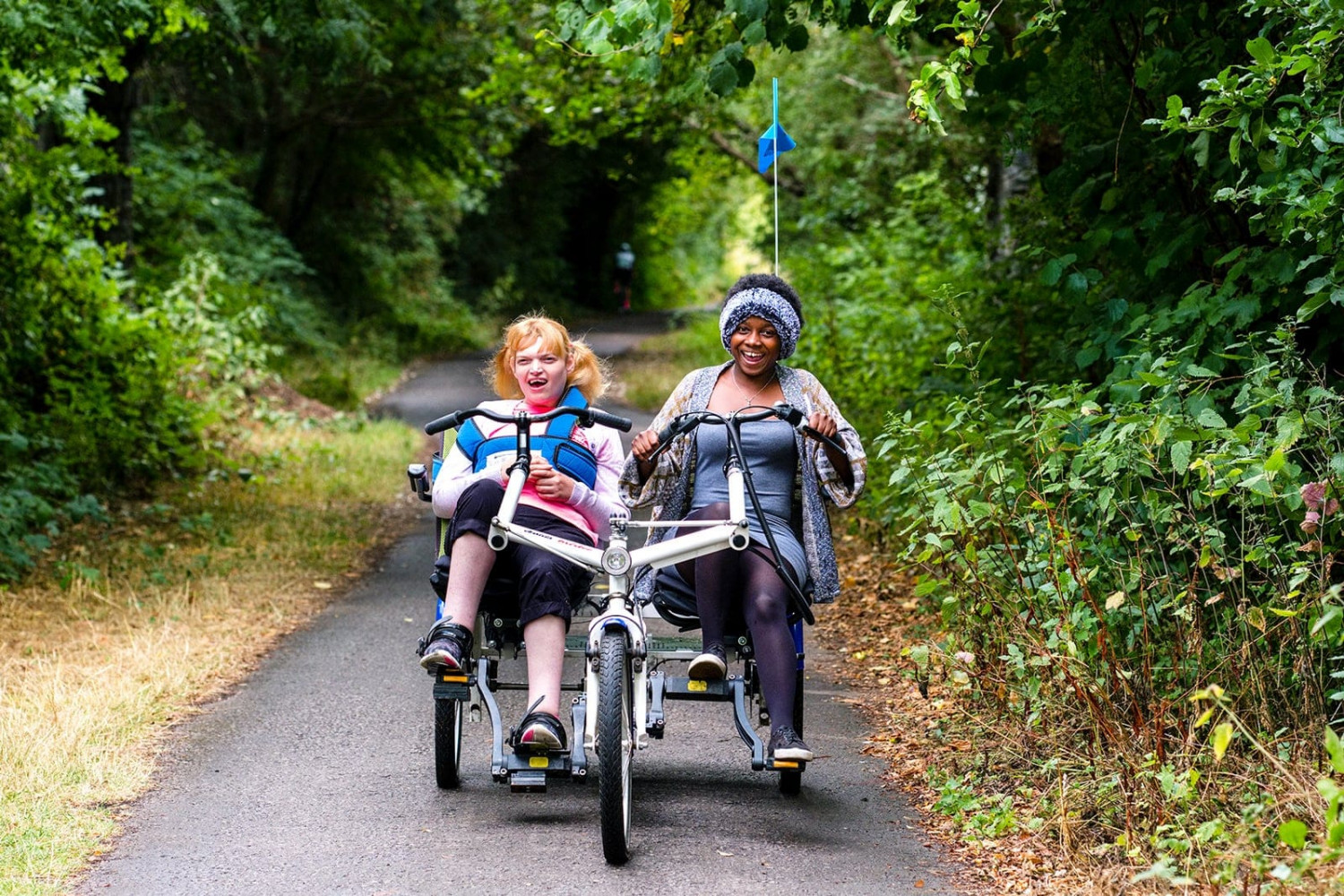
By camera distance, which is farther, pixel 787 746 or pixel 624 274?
pixel 624 274

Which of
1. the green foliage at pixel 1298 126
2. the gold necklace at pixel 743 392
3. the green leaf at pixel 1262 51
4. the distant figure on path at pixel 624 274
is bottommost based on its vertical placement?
the gold necklace at pixel 743 392

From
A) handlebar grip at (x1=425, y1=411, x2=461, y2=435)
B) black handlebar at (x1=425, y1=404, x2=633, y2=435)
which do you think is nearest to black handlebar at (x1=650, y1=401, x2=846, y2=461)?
black handlebar at (x1=425, y1=404, x2=633, y2=435)

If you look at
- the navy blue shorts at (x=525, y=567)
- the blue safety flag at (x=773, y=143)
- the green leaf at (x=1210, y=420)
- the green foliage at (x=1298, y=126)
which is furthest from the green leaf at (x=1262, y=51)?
the navy blue shorts at (x=525, y=567)

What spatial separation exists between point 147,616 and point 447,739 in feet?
11.9

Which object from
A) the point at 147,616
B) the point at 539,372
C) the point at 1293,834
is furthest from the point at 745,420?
the point at 147,616

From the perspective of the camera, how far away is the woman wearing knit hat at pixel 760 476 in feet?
16.2

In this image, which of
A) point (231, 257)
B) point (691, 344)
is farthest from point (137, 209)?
point (691, 344)

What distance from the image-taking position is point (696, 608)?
Answer: 516 cm

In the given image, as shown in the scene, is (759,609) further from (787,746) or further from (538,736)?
(538,736)

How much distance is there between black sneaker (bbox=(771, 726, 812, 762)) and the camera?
475 cm

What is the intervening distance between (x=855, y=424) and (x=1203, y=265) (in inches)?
177

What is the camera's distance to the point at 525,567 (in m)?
4.94

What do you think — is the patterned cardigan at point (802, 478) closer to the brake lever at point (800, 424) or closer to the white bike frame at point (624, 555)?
the brake lever at point (800, 424)

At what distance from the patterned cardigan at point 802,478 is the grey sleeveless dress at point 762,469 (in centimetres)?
5
